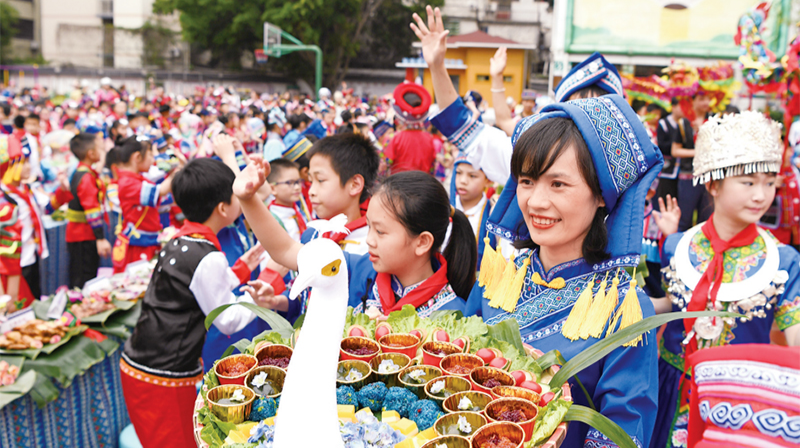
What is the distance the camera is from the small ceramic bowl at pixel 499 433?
114 cm

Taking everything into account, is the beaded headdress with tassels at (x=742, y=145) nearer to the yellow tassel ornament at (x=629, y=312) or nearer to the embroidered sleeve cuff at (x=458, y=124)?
the embroidered sleeve cuff at (x=458, y=124)

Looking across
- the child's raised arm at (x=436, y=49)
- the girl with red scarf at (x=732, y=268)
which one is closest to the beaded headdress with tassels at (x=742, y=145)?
the girl with red scarf at (x=732, y=268)

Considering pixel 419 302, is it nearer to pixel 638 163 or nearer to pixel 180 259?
pixel 638 163

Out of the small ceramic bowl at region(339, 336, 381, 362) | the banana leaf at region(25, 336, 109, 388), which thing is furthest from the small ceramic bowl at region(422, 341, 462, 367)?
the banana leaf at region(25, 336, 109, 388)

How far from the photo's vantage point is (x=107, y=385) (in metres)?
3.34

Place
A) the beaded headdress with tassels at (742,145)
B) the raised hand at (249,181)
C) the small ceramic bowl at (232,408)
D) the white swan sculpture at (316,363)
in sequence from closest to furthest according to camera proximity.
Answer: the white swan sculpture at (316,363) < the small ceramic bowl at (232,408) < the raised hand at (249,181) < the beaded headdress with tassels at (742,145)

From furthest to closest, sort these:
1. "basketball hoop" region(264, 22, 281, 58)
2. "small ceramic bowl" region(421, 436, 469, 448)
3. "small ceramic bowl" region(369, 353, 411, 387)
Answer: "basketball hoop" region(264, 22, 281, 58) < "small ceramic bowl" region(369, 353, 411, 387) < "small ceramic bowl" region(421, 436, 469, 448)

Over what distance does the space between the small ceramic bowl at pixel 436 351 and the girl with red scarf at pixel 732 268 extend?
1357 millimetres

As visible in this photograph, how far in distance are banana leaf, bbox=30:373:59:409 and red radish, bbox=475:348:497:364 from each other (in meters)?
2.38

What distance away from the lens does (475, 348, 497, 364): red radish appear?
58.4 inches

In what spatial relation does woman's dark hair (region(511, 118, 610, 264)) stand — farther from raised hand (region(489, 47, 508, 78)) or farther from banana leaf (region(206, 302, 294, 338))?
raised hand (region(489, 47, 508, 78))

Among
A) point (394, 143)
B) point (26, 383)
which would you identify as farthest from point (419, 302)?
point (394, 143)

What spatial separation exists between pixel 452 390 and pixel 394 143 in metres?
6.14

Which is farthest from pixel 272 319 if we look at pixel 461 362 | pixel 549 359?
pixel 549 359
